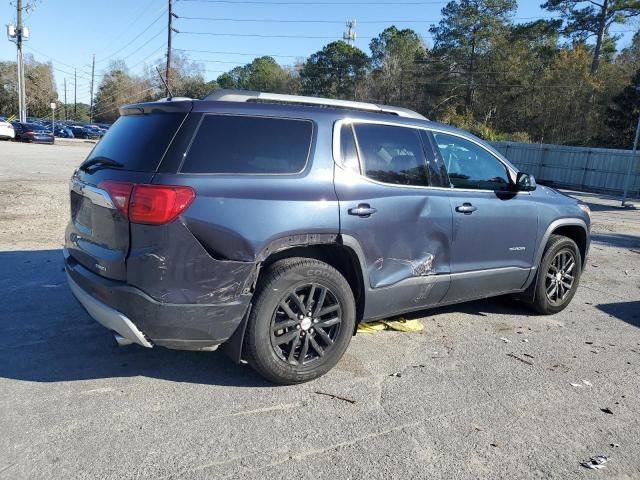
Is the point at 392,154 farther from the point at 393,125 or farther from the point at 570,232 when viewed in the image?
the point at 570,232

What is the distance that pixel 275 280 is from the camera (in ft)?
11.6

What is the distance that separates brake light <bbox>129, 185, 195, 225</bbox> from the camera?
317 centimetres

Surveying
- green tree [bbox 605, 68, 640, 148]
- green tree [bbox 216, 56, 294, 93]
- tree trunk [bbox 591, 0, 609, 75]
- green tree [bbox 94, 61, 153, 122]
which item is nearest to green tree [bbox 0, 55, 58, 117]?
green tree [bbox 94, 61, 153, 122]

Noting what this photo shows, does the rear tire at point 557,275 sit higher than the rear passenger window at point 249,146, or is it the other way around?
the rear passenger window at point 249,146

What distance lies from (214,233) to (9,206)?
8.95 meters

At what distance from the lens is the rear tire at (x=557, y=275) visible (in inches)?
214

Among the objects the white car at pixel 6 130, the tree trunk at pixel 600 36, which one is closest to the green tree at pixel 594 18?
the tree trunk at pixel 600 36

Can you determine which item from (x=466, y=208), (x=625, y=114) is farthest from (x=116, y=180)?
(x=625, y=114)

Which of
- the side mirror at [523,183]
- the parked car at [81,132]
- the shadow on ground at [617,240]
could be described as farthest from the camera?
the parked car at [81,132]

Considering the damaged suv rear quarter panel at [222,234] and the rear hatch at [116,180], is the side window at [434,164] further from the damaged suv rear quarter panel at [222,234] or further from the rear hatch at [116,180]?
the rear hatch at [116,180]

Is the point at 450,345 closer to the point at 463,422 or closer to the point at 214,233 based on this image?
the point at 463,422

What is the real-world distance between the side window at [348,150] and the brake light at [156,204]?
1.25 metres

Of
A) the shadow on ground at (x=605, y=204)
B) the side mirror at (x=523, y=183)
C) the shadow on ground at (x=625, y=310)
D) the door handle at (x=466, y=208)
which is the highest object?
the side mirror at (x=523, y=183)

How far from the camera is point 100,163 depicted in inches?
145
